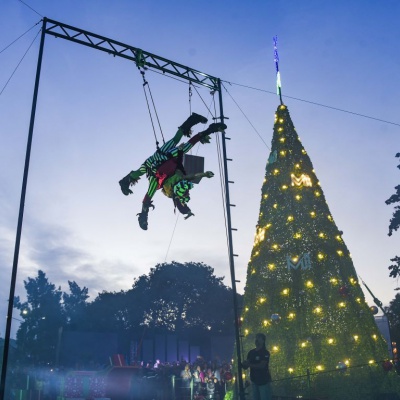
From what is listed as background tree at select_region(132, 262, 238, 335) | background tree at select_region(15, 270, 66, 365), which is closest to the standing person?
background tree at select_region(15, 270, 66, 365)

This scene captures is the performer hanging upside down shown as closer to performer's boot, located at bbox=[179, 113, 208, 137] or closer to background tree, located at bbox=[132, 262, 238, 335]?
performer's boot, located at bbox=[179, 113, 208, 137]

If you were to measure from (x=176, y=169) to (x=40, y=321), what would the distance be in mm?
44444

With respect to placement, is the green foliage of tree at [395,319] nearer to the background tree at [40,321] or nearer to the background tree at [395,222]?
the background tree at [395,222]

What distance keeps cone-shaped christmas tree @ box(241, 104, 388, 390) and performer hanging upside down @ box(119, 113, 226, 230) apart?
4864 millimetres

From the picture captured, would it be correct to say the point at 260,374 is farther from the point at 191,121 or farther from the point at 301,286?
the point at 191,121

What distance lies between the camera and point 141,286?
5138 centimetres

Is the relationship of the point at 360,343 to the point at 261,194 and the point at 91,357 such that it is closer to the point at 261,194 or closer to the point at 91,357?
the point at 261,194

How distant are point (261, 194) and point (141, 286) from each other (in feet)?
133

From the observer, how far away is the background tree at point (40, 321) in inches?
Result: 1614

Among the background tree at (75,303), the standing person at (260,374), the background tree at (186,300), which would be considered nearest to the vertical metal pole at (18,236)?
the standing person at (260,374)

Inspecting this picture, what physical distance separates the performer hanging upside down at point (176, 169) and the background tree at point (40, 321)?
1276 inches

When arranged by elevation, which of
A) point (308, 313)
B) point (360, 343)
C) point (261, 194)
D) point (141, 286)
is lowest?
point (360, 343)

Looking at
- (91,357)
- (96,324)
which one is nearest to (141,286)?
(96,324)

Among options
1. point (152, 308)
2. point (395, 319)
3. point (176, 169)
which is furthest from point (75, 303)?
point (176, 169)
